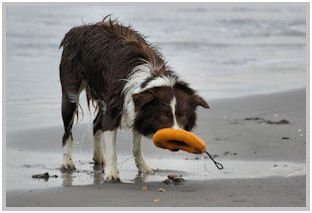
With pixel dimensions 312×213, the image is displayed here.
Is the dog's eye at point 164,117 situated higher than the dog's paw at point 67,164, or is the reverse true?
the dog's eye at point 164,117

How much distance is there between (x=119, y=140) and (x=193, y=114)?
9.04 feet

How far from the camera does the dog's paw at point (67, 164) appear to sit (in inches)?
386

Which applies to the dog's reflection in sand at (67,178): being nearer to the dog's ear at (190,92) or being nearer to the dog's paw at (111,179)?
the dog's paw at (111,179)

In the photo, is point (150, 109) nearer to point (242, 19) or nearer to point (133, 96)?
point (133, 96)

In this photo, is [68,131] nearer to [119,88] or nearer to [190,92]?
[119,88]

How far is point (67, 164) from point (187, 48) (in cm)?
1090

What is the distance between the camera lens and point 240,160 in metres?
10.2

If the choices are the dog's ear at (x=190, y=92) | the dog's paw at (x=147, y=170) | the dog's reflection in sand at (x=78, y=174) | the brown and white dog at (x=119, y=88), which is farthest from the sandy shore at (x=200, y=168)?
the dog's ear at (x=190, y=92)

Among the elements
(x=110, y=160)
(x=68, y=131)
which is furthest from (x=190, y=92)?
(x=68, y=131)

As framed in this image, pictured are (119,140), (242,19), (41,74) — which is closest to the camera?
(119,140)

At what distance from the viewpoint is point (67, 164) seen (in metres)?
9.89

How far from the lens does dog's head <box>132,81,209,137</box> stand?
845 cm

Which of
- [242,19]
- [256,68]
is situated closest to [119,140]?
[256,68]

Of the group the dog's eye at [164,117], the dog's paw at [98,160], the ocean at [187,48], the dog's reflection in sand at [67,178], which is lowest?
the dog's reflection in sand at [67,178]
